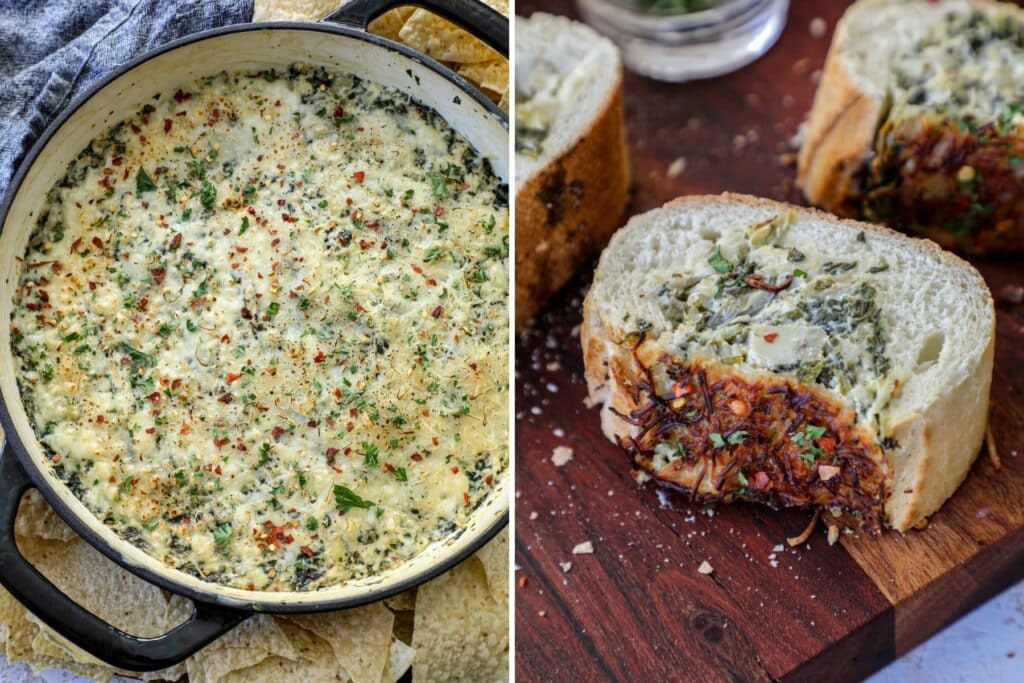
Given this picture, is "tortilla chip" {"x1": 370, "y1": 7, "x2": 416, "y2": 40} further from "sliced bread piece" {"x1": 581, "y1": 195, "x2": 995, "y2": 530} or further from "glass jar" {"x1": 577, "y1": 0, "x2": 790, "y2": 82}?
"sliced bread piece" {"x1": 581, "y1": 195, "x2": 995, "y2": 530}

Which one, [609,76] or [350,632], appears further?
[609,76]

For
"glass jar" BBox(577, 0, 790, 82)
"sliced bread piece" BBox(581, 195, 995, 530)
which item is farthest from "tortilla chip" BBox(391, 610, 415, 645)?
"glass jar" BBox(577, 0, 790, 82)

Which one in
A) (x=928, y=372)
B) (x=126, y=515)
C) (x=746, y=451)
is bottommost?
(x=126, y=515)

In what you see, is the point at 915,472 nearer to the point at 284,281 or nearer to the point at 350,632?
the point at 350,632

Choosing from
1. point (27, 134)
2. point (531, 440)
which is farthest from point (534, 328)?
point (27, 134)

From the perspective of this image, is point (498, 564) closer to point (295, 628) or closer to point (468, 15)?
point (295, 628)

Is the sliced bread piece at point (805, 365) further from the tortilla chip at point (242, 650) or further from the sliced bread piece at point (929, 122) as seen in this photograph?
the tortilla chip at point (242, 650)

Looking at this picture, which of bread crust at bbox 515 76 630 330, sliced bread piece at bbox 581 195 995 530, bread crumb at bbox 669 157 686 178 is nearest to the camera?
sliced bread piece at bbox 581 195 995 530

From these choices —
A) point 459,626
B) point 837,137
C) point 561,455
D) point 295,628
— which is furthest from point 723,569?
point 837,137
